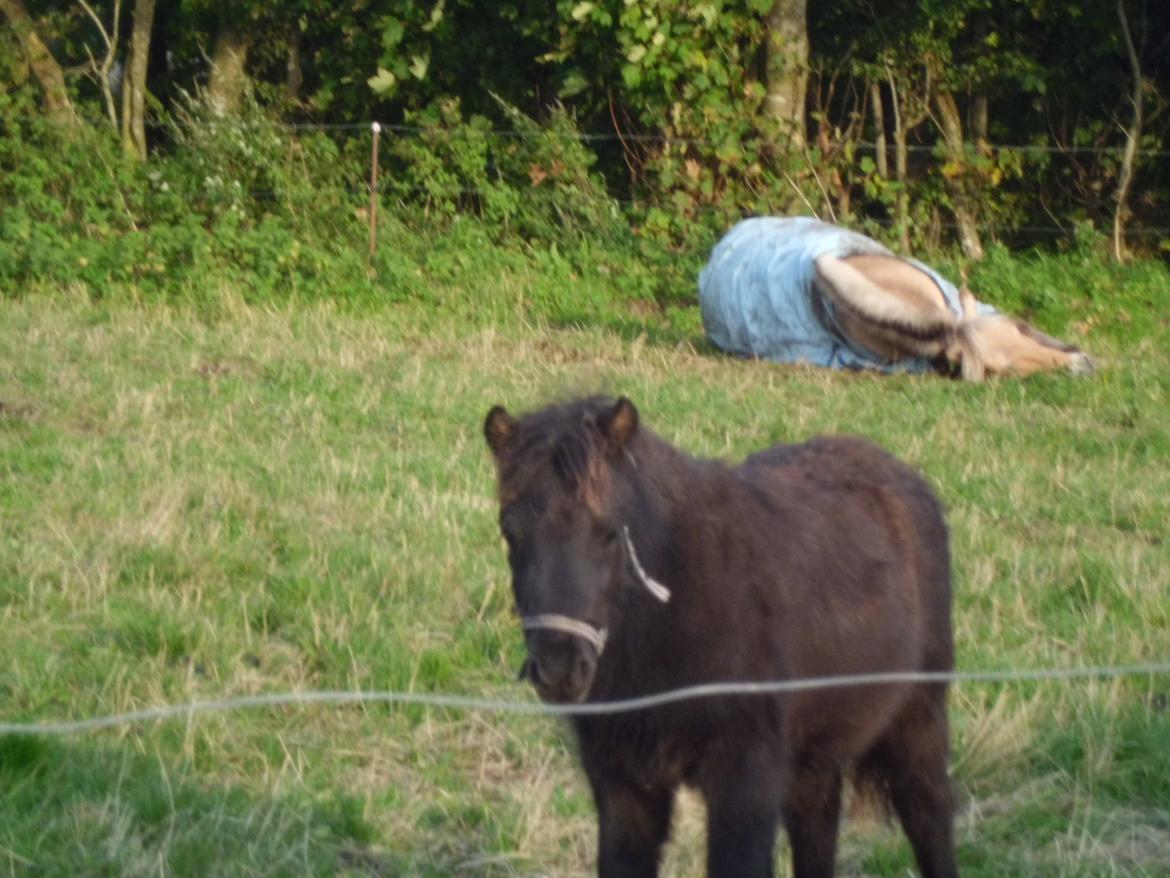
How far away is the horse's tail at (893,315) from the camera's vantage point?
12.0m

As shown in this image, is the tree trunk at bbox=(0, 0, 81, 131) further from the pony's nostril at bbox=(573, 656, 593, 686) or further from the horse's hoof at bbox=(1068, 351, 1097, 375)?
the pony's nostril at bbox=(573, 656, 593, 686)

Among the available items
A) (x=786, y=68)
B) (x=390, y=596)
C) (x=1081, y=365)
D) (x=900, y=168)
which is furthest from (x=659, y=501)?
(x=900, y=168)

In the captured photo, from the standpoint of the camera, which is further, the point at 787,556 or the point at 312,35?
the point at 312,35

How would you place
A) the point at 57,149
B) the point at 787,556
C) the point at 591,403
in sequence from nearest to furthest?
the point at 591,403
the point at 787,556
the point at 57,149

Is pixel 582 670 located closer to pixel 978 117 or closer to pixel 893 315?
pixel 893 315

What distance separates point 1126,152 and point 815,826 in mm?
13990

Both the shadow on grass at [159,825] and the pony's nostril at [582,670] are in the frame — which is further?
the shadow on grass at [159,825]

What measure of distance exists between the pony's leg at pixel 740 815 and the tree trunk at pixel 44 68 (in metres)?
14.6

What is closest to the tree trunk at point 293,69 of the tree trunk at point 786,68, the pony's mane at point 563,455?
the tree trunk at point 786,68

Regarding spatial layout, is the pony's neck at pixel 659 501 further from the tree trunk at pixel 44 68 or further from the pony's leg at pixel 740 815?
the tree trunk at pixel 44 68

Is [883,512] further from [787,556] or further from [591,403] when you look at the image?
[591,403]

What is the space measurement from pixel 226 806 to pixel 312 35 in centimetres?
1608

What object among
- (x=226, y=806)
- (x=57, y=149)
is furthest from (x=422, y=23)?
(x=226, y=806)

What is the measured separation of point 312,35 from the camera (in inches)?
780
